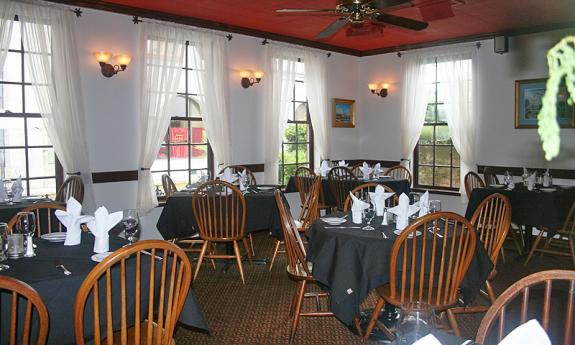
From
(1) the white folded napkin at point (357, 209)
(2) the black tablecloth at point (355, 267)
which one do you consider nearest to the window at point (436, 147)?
(1) the white folded napkin at point (357, 209)

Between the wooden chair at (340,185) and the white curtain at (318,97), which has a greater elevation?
the white curtain at (318,97)

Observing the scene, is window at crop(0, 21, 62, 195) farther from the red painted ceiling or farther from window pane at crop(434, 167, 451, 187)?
window pane at crop(434, 167, 451, 187)

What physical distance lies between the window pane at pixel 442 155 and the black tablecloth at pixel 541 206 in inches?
94.5

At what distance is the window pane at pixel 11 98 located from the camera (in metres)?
5.36

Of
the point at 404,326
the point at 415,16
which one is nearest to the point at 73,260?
the point at 404,326

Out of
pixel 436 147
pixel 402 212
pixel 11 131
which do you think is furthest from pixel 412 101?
pixel 11 131

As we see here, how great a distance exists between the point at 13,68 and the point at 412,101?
19.5 feet

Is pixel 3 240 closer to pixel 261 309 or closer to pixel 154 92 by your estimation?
pixel 261 309

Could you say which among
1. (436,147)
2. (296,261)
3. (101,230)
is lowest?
(296,261)

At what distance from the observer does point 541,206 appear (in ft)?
17.6

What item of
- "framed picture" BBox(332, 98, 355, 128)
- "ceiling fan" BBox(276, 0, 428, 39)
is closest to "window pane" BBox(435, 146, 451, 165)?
"framed picture" BBox(332, 98, 355, 128)

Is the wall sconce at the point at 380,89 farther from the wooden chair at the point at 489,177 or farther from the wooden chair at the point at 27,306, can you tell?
the wooden chair at the point at 27,306

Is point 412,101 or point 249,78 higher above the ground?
point 249,78

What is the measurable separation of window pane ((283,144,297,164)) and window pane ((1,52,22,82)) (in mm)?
4103
